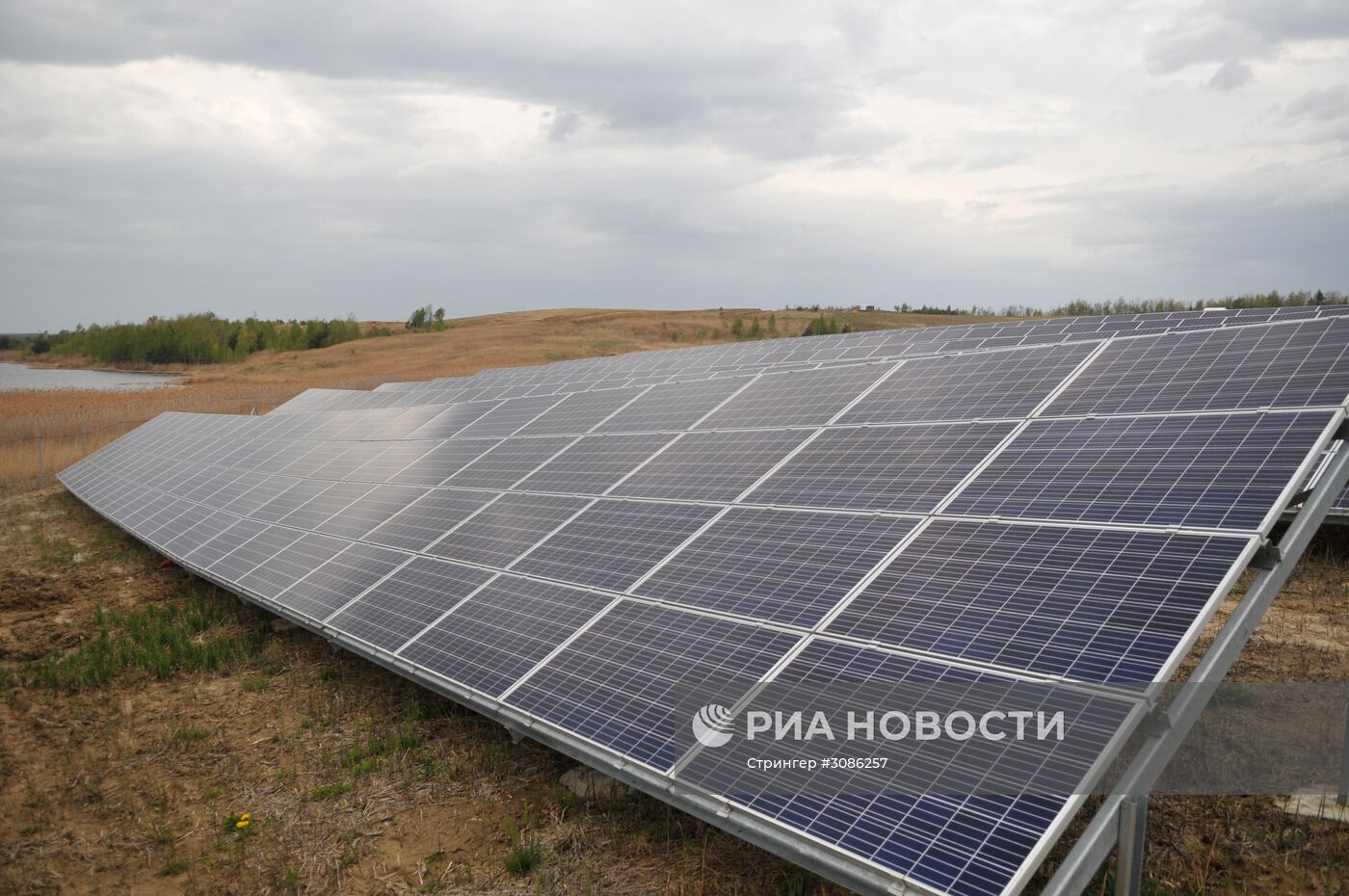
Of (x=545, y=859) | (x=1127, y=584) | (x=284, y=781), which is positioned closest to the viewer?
(x=1127, y=584)

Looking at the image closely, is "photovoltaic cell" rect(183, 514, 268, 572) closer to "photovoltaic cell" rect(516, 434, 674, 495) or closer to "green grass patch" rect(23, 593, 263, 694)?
"green grass patch" rect(23, 593, 263, 694)

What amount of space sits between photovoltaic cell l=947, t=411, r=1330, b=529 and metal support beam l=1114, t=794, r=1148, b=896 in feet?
7.66

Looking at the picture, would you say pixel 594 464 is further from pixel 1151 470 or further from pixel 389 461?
pixel 1151 470

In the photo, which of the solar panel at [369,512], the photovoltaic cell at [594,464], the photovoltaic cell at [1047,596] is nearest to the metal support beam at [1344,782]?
the photovoltaic cell at [1047,596]

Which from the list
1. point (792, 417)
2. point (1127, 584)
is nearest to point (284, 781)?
point (792, 417)

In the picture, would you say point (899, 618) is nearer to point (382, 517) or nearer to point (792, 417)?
point (792, 417)

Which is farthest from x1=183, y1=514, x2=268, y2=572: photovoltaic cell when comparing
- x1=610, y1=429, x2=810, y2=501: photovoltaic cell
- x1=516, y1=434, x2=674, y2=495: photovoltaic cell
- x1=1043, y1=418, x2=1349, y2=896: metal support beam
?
x1=1043, y1=418, x2=1349, y2=896: metal support beam

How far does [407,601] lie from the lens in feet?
36.5

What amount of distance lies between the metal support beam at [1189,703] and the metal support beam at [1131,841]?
0.04 metres

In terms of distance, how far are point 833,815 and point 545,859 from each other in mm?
3238

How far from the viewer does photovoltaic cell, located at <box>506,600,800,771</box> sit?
7.11 m

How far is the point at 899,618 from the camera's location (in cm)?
707

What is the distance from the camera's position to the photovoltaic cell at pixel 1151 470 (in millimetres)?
6719

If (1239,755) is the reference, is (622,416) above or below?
above
